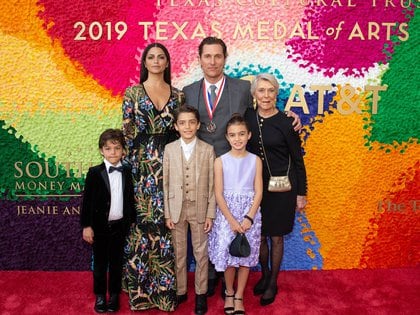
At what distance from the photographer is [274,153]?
9.07 ft

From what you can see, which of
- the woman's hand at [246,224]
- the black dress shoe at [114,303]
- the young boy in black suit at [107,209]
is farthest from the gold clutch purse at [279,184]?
the black dress shoe at [114,303]

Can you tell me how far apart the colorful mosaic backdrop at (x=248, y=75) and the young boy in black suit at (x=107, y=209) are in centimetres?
70

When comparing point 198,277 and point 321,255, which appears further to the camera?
point 321,255

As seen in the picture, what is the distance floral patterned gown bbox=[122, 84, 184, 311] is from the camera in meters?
2.62

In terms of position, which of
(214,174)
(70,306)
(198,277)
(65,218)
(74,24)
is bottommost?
(70,306)

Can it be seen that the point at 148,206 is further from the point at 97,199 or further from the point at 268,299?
the point at 268,299

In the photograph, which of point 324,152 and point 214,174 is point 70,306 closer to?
point 214,174

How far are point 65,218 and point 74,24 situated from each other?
1.52 metres

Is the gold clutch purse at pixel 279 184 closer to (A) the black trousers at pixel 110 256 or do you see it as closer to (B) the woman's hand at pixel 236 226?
(B) the woman's hand at pixel 236 226

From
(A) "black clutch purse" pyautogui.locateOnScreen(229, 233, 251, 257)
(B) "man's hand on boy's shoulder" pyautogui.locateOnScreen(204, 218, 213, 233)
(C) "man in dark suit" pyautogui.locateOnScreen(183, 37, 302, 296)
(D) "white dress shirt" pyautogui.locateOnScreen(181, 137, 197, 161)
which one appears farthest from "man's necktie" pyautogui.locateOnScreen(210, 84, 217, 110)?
(A) "black clutch purse" pyautogui.locateOnScreen(229, 233, 251, 257)

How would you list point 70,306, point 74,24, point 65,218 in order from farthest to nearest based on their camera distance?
point 65,218, point 74,24, point 70,306

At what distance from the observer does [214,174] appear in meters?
2.63

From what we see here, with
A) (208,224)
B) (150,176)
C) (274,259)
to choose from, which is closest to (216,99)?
(150,176)

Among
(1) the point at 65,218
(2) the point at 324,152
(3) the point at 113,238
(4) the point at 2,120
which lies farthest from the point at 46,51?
(2) the point at 324,152
